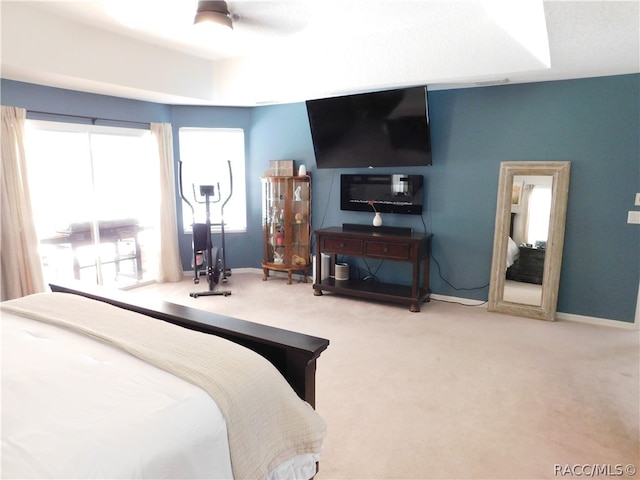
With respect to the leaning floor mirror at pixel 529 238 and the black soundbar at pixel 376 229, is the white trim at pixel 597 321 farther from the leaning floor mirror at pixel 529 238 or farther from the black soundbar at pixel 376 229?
the black soundbar at pixel 376 229

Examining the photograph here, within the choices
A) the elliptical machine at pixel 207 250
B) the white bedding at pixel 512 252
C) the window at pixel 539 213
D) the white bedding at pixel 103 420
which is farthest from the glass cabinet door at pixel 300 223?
the white bedding at pixel 103 420

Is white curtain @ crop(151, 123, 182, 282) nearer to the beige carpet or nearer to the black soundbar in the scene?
the beige carpet

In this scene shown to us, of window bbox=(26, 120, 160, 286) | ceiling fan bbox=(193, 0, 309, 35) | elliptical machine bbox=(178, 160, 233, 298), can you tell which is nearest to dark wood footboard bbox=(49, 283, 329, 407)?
ceiling fan bbox=(193, 0, 309, 35)

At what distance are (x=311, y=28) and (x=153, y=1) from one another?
1.74 metres

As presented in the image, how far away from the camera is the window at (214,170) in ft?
17.5

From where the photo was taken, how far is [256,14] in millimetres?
2311

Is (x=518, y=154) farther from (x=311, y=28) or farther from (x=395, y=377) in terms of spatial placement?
(x=395, y=377)

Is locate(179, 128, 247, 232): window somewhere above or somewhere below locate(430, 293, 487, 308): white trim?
above

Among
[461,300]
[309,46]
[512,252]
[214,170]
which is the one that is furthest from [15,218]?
[512,252]

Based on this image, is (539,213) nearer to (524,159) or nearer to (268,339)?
(524,159)

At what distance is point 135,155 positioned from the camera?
4883 millimetres

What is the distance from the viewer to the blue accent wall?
3615 mm

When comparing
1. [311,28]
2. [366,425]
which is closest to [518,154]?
[311,28]

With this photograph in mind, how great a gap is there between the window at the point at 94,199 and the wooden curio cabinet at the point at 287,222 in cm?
140
